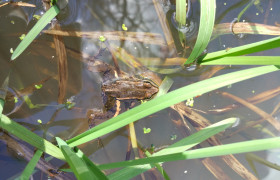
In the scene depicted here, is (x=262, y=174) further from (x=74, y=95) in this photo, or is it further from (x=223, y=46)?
(x=74, y=95)

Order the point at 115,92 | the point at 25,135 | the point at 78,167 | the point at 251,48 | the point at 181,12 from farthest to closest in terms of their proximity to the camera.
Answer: the point at 115,92
the point at 181,12
the point at 25,135
the point at 251,48
the point at 78,167

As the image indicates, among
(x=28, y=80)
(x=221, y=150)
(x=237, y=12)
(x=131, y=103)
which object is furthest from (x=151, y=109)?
(x=237, y=12)

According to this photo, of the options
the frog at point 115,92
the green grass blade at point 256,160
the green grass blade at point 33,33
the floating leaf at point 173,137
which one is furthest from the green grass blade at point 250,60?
the green grass blade at point 33,33

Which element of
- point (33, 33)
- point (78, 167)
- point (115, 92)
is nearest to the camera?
point (78, 167)

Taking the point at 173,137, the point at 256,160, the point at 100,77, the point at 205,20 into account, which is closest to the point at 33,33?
the point at 100,77

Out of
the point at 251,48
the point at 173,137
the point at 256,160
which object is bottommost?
the point at 256,160

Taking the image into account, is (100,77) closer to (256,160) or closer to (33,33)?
(33,33)

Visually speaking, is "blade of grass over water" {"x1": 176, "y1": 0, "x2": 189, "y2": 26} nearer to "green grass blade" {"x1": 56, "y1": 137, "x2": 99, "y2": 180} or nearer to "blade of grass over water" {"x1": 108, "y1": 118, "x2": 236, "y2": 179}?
"blade of grass over water" {"x1": 108, "y1": 118, "x2": 236, "y2": 179}
